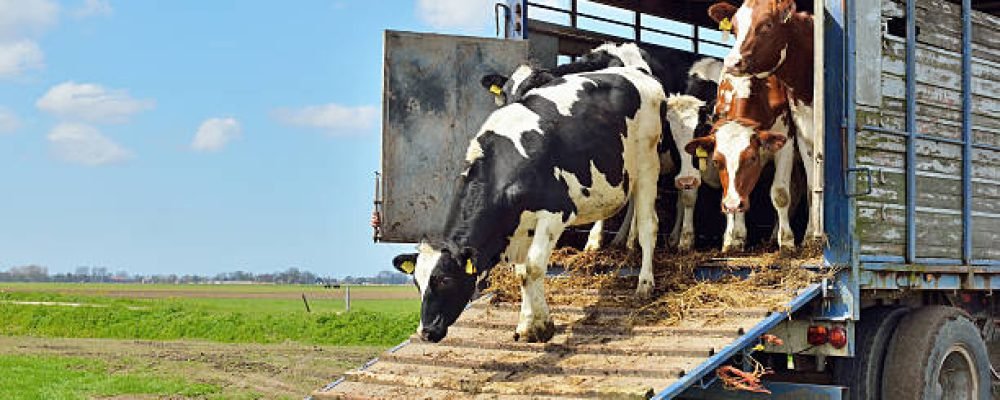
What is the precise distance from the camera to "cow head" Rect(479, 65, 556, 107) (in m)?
9.49

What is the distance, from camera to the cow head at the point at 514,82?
9.49m

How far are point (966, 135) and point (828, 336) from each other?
224 cm

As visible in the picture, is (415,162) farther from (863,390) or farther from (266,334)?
(266,334)

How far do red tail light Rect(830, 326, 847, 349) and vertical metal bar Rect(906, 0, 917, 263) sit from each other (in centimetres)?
92

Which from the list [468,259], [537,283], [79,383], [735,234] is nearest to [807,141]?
[735,234]

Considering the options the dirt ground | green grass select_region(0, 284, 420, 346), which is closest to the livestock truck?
the dirt ground

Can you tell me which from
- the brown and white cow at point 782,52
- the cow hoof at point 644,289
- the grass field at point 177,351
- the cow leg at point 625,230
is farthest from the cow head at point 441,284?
the grass field at point 177,351

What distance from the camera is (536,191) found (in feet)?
26.7

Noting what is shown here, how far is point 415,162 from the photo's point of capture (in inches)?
373

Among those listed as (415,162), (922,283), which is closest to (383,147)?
(415,162)

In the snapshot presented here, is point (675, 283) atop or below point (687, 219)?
below

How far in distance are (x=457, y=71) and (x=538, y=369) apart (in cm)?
305

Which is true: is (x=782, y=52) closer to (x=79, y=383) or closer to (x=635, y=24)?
(x=635, y=24)

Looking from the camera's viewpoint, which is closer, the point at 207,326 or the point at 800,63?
the point at 800,63
